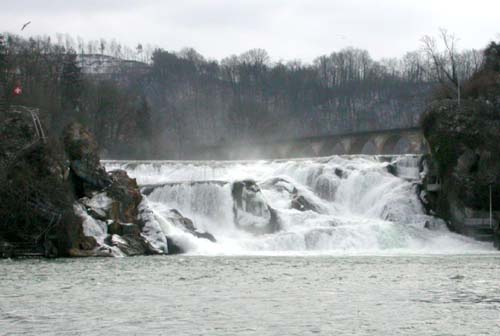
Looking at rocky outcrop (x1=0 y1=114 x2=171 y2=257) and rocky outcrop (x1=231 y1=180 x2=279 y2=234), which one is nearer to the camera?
rocky outcrop (x1=0 y1=114 x2=171 y2=257)

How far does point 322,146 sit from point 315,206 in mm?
41304

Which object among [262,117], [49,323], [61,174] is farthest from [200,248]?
[262,117]

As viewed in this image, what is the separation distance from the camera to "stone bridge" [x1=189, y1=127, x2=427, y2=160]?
79.7 meters

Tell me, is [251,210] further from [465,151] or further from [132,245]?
[465,151]

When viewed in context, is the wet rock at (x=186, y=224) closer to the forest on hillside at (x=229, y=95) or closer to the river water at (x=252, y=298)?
the river water at (x=252, y=298)

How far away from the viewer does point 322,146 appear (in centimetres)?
9194

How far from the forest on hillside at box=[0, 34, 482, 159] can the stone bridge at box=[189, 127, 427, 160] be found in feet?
18.2

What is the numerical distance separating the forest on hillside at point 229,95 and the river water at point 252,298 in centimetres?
5969

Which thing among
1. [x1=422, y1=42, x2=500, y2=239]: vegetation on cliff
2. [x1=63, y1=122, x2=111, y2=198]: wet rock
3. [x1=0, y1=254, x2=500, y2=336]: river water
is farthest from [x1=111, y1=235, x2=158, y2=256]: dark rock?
[x1=422, y1=42, x2=500, y2=239]: vegetation on cliff

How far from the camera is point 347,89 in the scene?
137 metres

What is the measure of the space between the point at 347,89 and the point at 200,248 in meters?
96.0

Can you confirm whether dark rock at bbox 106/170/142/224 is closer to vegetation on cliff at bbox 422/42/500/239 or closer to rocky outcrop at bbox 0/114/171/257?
rocky outcrop at bbox 0/114/171/257

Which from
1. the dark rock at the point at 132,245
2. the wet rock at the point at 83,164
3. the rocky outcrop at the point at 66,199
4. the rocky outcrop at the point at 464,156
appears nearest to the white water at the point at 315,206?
the rocky outcrop at the point at 464,156

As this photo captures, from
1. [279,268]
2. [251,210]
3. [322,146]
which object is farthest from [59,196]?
[322,146]
